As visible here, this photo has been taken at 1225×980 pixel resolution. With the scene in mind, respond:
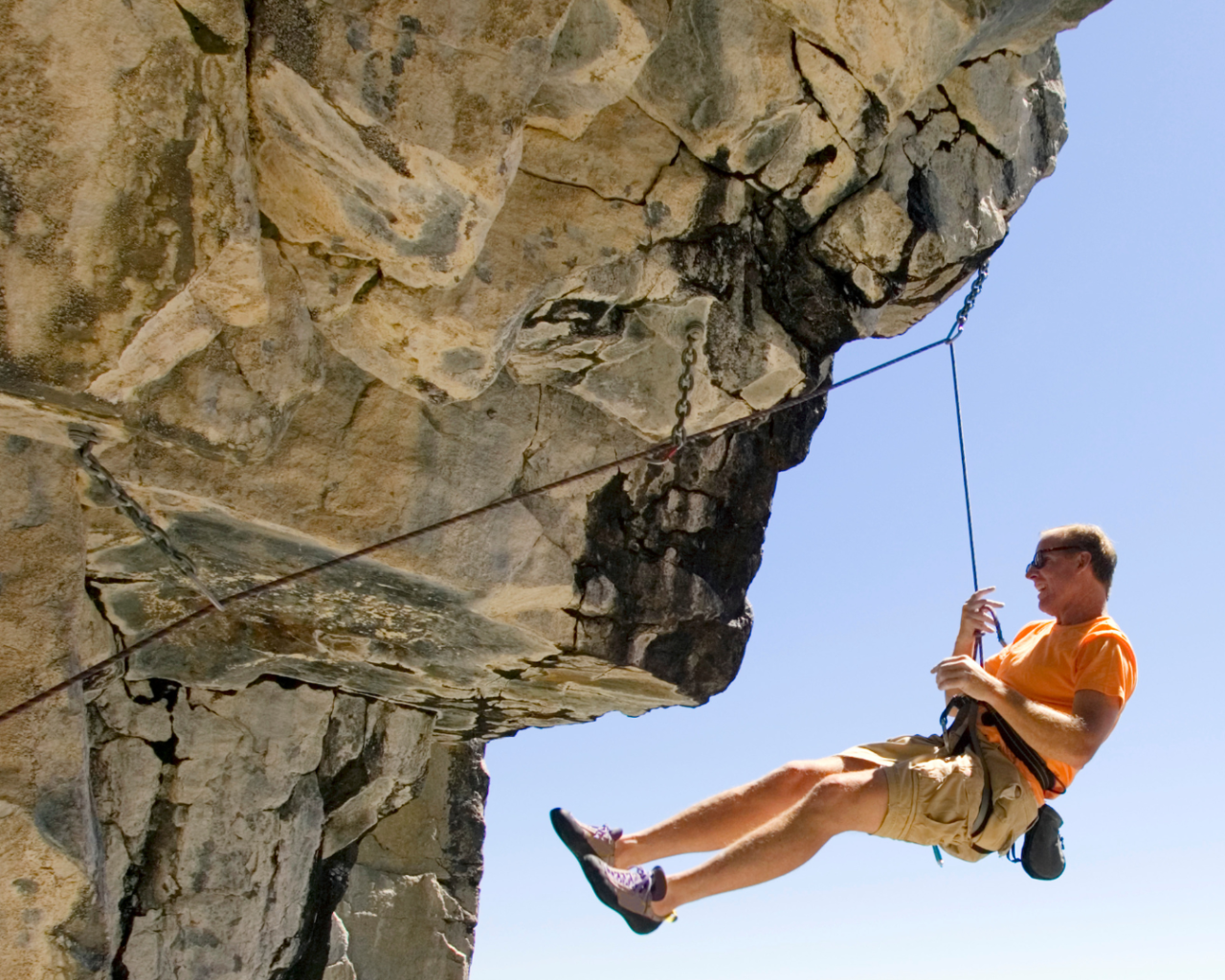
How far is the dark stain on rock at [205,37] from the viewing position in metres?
2.60

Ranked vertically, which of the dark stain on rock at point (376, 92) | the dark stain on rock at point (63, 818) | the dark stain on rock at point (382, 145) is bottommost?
the dark stain on rock at point (63, 818)

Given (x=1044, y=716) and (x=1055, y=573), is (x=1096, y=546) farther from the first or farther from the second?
(x=1044, y=716)

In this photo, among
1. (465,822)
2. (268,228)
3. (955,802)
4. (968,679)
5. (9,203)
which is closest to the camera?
(9,203)

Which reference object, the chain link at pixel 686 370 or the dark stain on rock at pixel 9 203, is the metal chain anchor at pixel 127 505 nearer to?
the dark stain on rock at pixel 9 203

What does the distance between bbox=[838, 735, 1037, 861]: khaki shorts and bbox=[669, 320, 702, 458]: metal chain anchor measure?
1.17m

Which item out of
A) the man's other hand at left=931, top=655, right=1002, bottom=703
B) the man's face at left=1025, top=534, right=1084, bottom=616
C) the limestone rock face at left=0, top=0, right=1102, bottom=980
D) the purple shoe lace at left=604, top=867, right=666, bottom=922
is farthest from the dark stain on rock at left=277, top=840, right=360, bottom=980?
the man's face at left=1025, top=534, right=1084, bottom=616

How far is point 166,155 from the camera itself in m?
2.62

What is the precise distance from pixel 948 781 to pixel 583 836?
1089 millimetres

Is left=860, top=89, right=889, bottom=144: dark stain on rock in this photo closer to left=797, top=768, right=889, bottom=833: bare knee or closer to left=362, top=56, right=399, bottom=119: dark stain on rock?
left=362, top=56, right=399, bottom=119: dark stain on rock

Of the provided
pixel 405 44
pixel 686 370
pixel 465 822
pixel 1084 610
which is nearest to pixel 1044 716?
pixel 1084 610

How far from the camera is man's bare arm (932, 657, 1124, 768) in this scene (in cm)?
Result: 356

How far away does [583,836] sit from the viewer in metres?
3.71

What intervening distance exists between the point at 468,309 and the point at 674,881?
1705mm

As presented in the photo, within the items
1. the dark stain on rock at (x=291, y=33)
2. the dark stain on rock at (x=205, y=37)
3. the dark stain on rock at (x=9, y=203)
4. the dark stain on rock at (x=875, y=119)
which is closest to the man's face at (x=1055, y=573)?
the dark stain on rock at (x=875, y=119)
